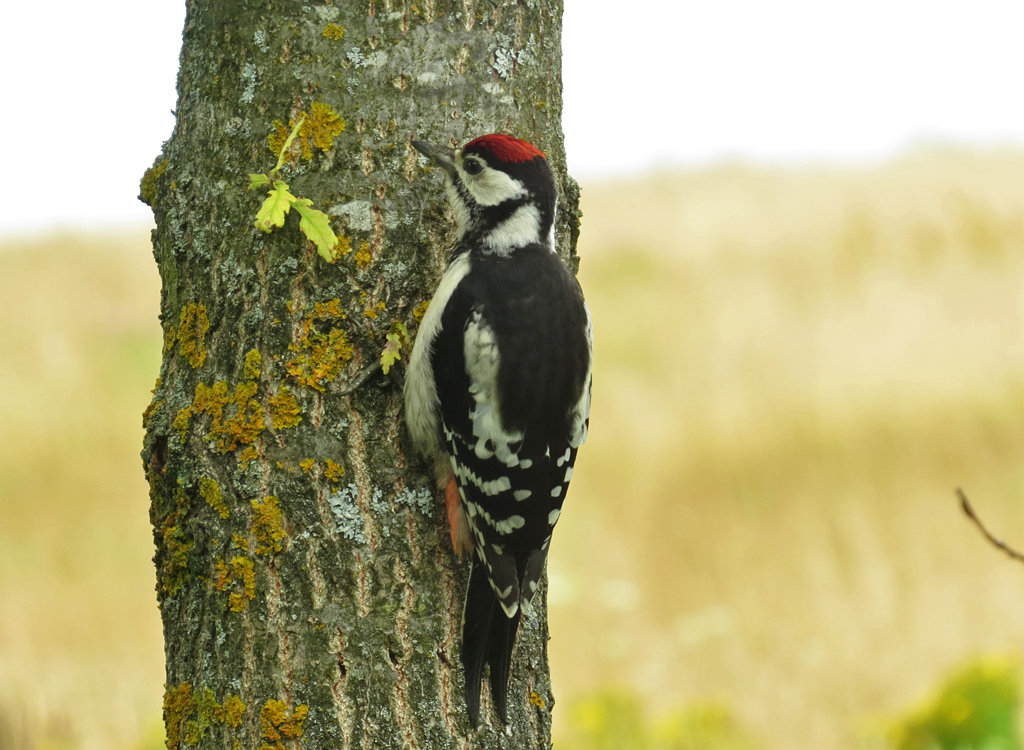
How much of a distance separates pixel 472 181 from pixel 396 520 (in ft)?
2.33

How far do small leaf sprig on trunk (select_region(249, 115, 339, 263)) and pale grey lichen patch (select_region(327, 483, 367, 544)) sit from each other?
46 cm

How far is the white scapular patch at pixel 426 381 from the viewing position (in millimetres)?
2164

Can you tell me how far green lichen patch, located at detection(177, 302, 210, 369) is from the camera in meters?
2.14

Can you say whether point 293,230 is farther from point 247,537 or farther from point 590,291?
point 590,291

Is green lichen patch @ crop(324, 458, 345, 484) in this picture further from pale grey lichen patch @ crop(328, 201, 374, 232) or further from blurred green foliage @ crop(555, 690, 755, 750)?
blurred green foliage @ crop(555, 690, 755, 750)

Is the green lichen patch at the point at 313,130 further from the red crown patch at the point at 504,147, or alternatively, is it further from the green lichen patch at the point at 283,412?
the green lichen patch at the point at 283,412

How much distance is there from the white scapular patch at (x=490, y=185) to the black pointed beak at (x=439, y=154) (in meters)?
0.02

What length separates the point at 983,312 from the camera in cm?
891

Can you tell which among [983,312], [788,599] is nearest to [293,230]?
[788,599]

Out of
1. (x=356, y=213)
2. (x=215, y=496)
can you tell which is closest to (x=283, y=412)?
(x=215, y=496)

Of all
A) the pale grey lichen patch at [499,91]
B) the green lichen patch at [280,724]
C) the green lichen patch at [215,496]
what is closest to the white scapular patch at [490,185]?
the pale grey lichen patch at [499,91]

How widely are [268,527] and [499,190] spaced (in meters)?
0.82

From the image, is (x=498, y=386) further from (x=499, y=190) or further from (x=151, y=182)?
(x=151, y=182)

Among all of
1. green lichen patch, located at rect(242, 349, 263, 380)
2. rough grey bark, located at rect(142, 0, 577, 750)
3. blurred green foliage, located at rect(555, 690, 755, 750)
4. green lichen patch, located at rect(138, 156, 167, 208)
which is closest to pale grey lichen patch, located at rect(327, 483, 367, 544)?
rough grey bark, located at rect(142, 0, 577, 750)
